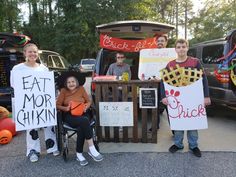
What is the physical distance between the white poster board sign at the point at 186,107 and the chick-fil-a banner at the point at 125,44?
5.85ft

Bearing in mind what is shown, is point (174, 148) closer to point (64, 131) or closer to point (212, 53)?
point (64, 131)

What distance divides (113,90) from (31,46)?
143 centimetres

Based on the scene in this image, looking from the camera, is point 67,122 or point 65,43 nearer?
point 67,122

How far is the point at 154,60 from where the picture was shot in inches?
194

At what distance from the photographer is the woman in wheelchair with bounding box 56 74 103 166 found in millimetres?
3777

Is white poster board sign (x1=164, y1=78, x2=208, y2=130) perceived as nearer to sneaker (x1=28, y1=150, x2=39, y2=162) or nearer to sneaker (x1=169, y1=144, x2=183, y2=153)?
sneaker (x1=169, y1=144, x2=183, y2=153)

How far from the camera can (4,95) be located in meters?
6.03

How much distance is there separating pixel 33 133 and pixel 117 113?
134cm

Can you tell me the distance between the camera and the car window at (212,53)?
6.24m

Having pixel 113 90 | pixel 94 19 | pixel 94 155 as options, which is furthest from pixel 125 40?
pixel 94 19

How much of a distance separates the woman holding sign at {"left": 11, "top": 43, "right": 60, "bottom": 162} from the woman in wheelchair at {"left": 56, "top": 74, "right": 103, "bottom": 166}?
0.40 m

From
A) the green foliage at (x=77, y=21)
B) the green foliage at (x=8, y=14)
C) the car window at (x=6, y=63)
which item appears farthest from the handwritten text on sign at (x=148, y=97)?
the green foliage at (x=8, y=14)

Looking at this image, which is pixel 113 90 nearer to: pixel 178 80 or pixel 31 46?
pixel 178 80

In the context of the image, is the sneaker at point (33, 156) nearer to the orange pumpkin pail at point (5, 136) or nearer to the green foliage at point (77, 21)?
the orange pumpkin pail at point (5, 136)
